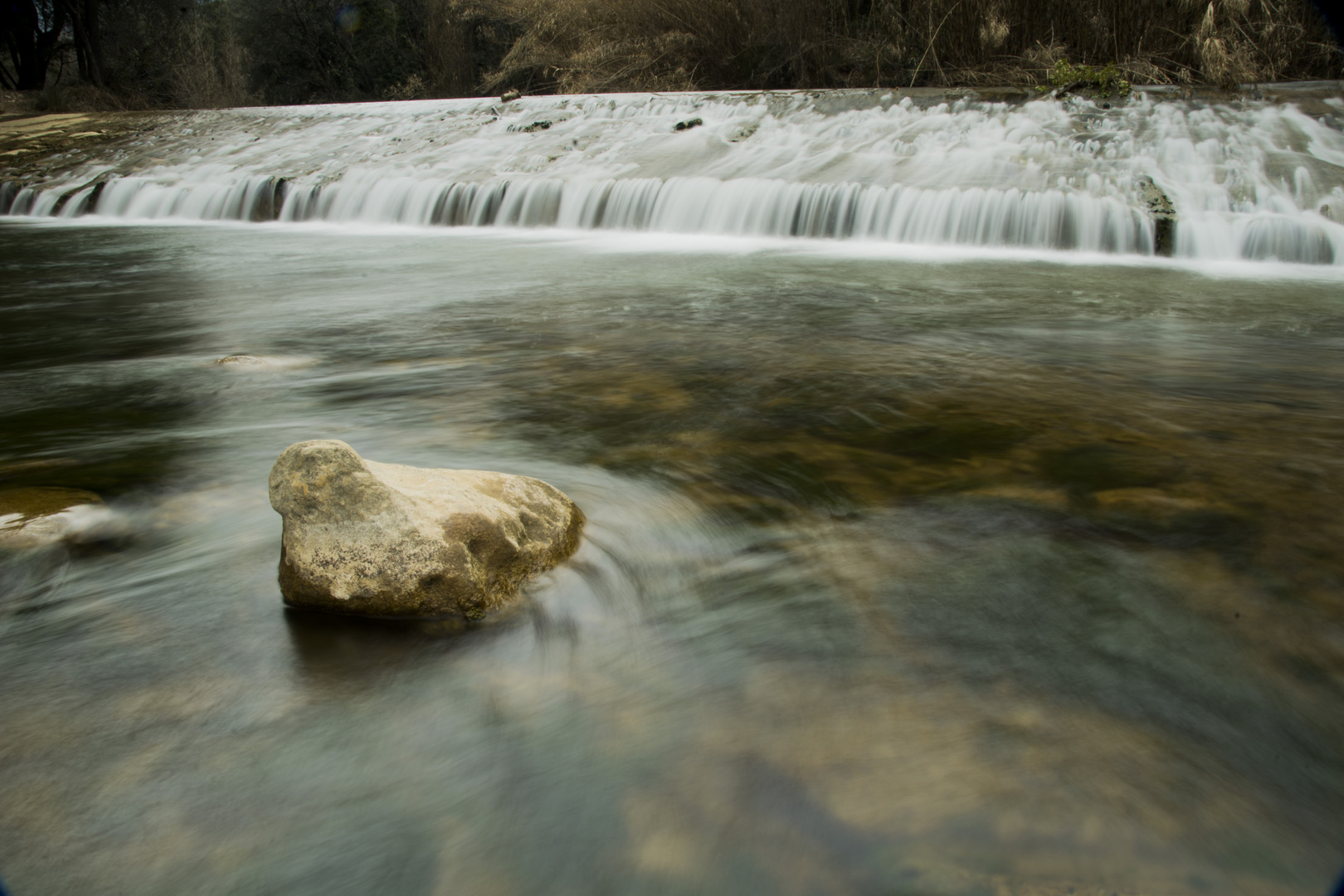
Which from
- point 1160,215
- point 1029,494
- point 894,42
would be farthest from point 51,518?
point 894,42

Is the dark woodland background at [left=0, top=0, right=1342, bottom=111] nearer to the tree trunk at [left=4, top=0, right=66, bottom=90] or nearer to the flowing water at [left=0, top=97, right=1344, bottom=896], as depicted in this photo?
the tree trunk at [left=4, top=0, right=66, bottom=90]

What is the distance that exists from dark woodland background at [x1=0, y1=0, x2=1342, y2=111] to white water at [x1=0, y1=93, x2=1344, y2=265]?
6.16 feet

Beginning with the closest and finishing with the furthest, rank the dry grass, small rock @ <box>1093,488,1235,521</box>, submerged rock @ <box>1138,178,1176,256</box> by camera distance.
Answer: small rock @ <box>1093,488,1235,521</box>, submerged rock @ <box>1138,178,1176,256</box>, the dry grass

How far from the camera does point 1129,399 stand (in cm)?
383

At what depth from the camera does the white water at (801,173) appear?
825cm

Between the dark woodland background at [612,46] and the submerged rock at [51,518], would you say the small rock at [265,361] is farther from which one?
the dark woodland background at [612,46]

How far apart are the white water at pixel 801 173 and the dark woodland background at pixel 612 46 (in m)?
1.88

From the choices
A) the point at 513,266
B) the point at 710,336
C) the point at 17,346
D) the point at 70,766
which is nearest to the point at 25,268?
the point at 17,346

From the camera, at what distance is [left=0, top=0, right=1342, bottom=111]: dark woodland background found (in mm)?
11648

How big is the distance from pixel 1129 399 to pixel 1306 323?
2444 millimetres

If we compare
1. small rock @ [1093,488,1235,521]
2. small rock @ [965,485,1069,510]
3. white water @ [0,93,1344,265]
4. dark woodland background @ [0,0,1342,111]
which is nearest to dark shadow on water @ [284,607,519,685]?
small rock @ [965,485,1069,510]

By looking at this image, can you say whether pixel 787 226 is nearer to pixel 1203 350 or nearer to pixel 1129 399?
pixel 1203 350

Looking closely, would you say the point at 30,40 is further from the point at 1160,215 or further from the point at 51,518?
the point at 51,518

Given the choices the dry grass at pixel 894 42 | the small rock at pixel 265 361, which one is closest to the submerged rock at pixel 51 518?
the small rock at pixel 265 361
